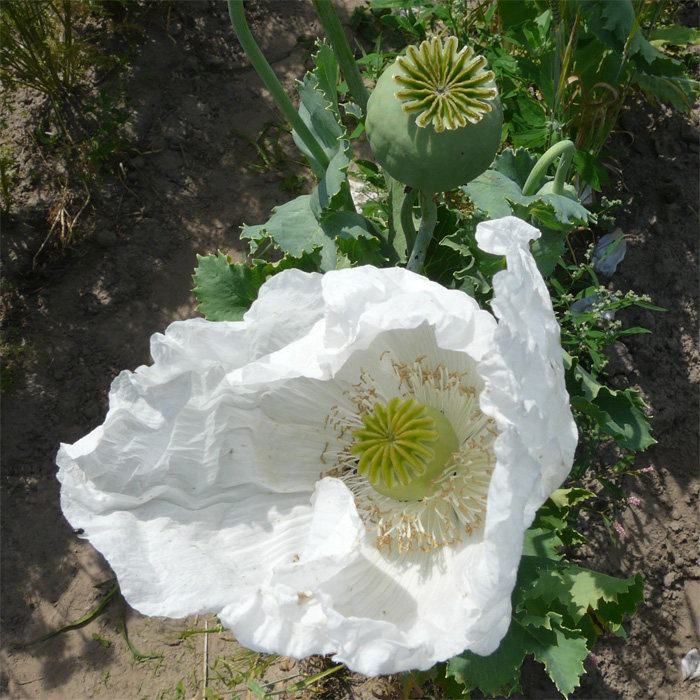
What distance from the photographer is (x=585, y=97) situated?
2191 millimetres

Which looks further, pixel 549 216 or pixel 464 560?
pixel 549 216

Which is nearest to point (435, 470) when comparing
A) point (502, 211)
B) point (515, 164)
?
point (502, 211)

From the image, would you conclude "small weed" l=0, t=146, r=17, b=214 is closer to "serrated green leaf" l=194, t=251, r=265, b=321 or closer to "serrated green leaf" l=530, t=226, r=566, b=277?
"serrated green leaf" l=194, t=251, r=265, b=321

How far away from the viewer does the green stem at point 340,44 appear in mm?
1313

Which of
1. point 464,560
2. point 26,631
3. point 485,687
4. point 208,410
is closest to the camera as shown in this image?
point 464,560

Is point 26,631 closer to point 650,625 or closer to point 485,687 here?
point 485,687

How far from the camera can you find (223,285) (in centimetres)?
158

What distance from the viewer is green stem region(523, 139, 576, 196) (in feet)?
4.40

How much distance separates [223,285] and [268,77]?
0.51 m

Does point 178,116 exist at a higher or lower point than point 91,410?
higher

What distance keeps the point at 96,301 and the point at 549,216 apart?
207 cm

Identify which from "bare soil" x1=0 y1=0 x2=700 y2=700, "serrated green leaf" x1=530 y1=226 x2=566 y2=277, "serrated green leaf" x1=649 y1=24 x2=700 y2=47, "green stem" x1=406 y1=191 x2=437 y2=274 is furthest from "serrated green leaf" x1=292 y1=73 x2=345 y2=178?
"serrated green leaf" x1=649 y1=24 x2=700 y2=47

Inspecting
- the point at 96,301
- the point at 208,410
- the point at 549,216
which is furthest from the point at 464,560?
the point at 96,301

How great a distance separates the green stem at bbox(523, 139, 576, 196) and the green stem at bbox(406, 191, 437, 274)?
27cm
